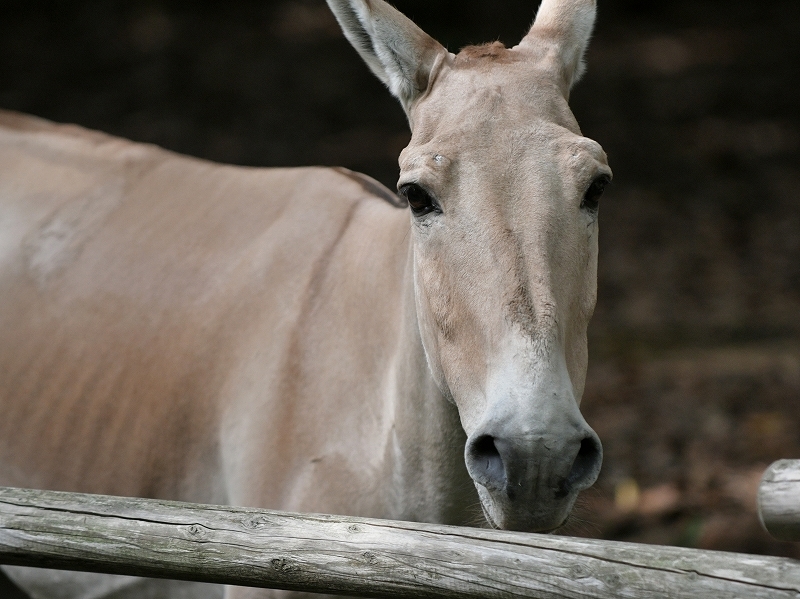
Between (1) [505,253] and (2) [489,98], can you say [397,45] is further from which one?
(1) [505,253]

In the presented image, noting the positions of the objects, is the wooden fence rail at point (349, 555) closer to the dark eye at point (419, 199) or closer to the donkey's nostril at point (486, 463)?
the donkey's nostril at point (486, 463)

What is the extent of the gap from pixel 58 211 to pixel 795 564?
2954 millimetres

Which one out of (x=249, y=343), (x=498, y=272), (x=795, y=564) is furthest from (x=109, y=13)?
(x=795, y=564)

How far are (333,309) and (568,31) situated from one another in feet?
3.77

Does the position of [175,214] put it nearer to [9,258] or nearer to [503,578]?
[9,258]

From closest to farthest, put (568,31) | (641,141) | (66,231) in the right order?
(568,31) < (66,231) < (641,141)

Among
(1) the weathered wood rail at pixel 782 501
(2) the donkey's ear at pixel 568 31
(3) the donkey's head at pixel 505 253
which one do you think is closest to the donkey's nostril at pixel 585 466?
(3) the donkey's head at pixel 505 253

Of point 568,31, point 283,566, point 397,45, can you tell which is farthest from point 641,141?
point 283,566

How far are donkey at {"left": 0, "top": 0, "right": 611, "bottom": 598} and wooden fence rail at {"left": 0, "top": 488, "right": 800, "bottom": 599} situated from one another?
7.5 inches

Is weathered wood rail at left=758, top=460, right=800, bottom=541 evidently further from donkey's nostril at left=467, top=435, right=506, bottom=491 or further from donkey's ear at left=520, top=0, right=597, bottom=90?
donkey's ear at left=520, top=0, right=597, bottom=90

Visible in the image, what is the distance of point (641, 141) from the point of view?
10.2 m

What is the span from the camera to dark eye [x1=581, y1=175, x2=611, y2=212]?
2.34 m

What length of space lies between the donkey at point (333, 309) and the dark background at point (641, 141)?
2.62m

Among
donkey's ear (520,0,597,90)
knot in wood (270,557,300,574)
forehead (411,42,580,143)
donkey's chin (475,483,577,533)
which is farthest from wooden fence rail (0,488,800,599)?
donkey's ear (520,0,597,90)
